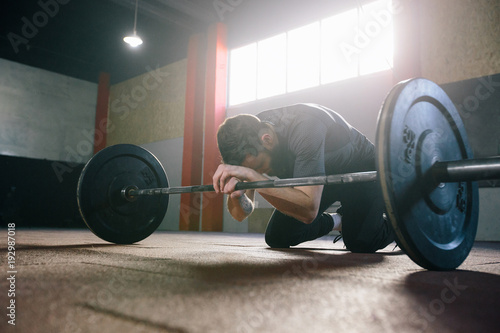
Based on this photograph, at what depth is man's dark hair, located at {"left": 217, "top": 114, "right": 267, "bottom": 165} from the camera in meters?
1.50

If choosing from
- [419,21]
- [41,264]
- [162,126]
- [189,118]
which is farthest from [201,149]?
[41,264]

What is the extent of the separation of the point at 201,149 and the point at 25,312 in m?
5.78

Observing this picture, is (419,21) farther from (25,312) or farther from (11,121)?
(11,121)

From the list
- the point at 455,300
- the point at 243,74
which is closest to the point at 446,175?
the point at 455,300

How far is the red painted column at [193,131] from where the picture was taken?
6.20 meters

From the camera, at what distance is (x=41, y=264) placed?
45.5 inches

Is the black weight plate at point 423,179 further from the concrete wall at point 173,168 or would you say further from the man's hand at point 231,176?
the concrete wall at point 173,168

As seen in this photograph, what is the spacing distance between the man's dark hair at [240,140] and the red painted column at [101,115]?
757 cm

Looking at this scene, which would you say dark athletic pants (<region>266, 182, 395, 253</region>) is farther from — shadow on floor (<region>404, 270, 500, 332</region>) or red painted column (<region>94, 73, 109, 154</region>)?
red painted column (<region>94, 73, 109, 154</region>)

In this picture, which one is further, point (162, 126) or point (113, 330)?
point (162, 126)

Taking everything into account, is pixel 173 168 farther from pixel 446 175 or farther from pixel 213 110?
pixel 446 175

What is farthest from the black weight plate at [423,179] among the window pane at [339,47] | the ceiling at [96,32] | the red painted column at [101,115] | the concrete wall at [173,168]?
the red painted column at [101,115]

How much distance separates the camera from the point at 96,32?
21.8ft

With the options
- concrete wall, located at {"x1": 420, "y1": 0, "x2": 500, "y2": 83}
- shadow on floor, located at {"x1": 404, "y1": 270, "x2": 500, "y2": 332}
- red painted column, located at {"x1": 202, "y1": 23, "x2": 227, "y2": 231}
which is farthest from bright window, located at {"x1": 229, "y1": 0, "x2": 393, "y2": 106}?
shadow on floor, located at {"x1": 404, "y1": 270, "x2": 500, "y2": 332}
